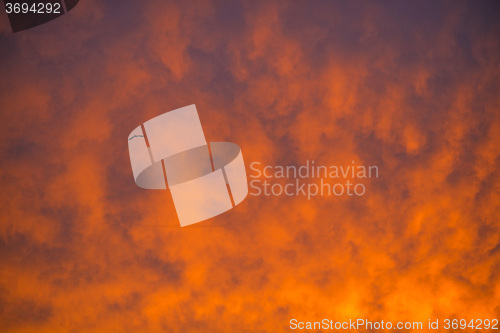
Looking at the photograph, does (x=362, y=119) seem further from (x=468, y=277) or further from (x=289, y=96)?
(x=468, y=277)

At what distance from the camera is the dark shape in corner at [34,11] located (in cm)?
272

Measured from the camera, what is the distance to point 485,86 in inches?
112

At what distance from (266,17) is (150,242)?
184 cm

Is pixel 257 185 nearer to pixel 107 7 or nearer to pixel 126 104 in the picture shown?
pixel 126 104

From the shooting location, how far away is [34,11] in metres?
2.74

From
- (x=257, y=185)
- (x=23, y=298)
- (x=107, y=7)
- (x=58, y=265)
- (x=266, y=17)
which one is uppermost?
(x=107, y=7)

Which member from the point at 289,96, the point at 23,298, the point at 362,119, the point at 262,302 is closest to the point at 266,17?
the point at 289,96

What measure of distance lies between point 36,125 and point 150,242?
3.79ft

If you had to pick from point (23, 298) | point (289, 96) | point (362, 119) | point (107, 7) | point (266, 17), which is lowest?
point (23, 298)

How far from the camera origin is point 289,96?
9.29 feet

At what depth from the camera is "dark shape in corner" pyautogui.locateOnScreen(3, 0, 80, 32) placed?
8.93 ft

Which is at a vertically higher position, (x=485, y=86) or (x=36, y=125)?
(x=36, y=125)

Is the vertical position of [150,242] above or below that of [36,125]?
below

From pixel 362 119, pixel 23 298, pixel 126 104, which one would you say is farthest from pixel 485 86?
pixel 23 298
